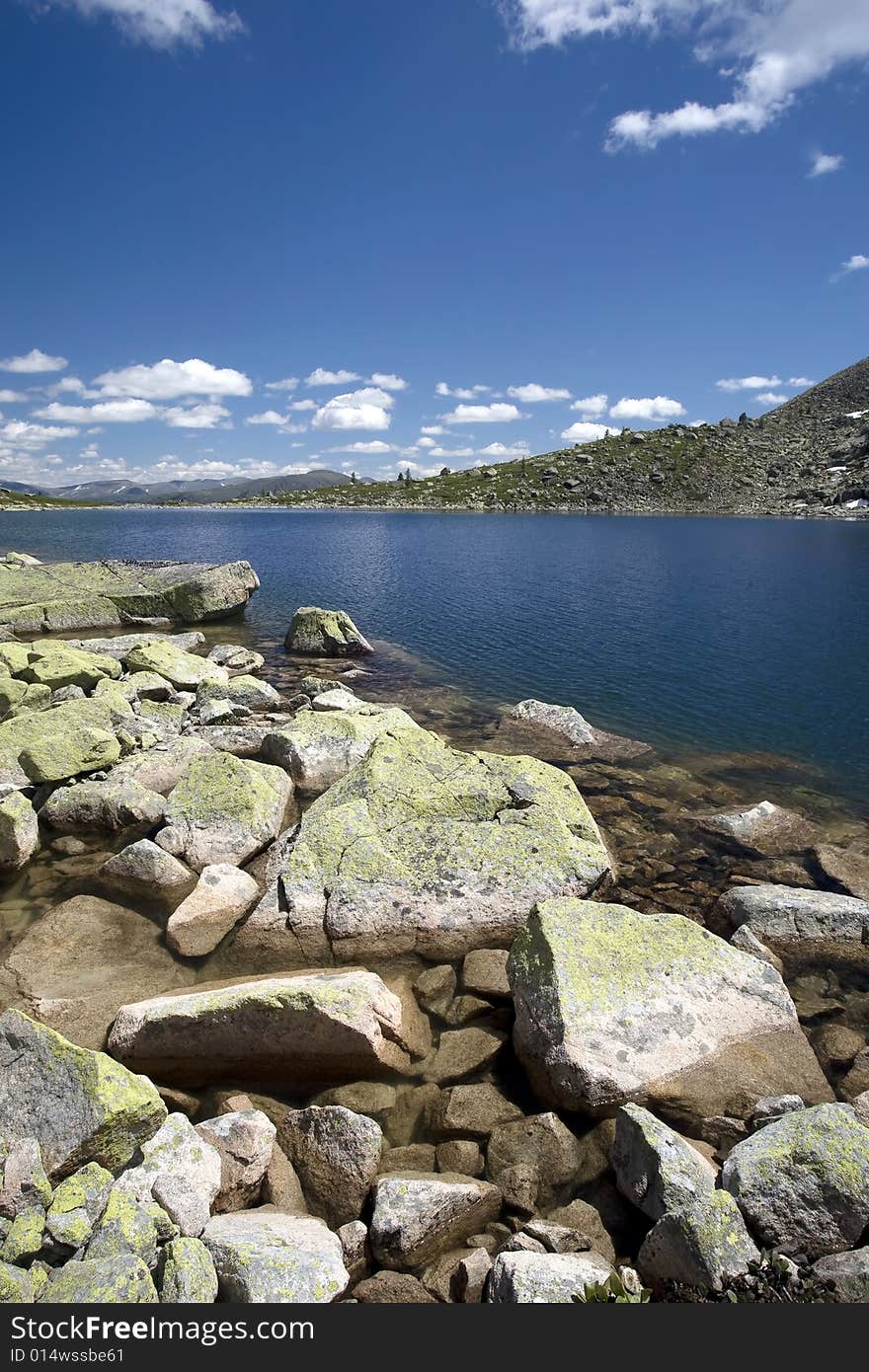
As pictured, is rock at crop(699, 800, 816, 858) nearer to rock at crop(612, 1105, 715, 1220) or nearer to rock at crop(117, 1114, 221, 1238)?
rock at crop(612, 1105, 715, 1220)

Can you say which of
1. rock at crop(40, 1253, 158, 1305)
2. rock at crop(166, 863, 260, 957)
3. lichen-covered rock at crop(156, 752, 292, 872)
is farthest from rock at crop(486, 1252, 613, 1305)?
lichen-covered rock at crop(156, 752, 292, 872)

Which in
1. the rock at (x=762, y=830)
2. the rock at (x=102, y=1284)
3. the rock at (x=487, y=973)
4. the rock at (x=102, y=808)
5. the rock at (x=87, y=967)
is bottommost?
the rock at (x=762, y=830)

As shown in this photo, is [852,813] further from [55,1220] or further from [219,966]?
[55,1220]

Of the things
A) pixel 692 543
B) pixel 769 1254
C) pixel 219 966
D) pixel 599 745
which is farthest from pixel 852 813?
pixel 692 543

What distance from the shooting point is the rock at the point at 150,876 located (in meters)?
13.9

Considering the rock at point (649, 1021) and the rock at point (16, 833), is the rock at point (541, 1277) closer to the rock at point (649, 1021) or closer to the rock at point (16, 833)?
the rock at point (649, 1021)

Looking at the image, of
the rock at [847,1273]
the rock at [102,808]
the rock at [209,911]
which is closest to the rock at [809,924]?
the rock at [847,1273]

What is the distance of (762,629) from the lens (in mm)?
46688

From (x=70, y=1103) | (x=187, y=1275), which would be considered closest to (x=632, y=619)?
(x=70, y=1103)

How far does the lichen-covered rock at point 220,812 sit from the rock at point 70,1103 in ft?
20.7

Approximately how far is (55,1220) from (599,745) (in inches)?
848

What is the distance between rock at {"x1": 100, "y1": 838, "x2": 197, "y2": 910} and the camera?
1391cm

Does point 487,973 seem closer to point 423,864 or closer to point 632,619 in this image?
point 423,864

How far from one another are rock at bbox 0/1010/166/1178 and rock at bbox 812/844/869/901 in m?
15.9
